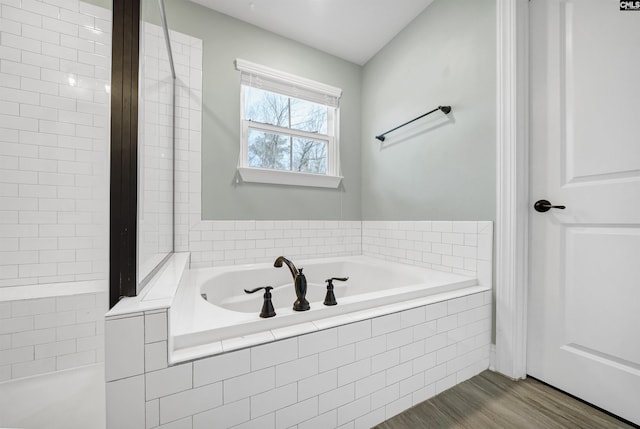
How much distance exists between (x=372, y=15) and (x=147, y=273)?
242cm

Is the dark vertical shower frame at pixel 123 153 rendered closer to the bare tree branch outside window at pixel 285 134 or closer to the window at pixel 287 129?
the window at pixel 287 129

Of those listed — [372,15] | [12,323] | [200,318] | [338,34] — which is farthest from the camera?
[338,34]

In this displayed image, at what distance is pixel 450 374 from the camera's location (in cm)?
130

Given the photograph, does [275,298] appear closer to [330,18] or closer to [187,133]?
[187,133]

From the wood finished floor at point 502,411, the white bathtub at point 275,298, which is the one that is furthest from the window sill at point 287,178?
the wood finished floor at point 502,411

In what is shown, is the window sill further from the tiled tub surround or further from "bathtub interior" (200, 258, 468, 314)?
the tiled tub surround

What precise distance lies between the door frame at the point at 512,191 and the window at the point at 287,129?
139 centimetres

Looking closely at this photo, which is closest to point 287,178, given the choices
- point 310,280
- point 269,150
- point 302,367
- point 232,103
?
point 269,150

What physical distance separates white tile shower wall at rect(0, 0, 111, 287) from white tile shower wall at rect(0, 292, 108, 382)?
206 mm

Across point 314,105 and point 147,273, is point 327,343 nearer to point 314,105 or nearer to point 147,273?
point 147,273

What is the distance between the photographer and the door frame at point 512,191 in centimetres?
139

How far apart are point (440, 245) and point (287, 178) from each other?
137cm

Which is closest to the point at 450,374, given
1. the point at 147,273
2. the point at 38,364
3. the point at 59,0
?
the point at 147,273

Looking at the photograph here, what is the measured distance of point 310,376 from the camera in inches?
35.7
